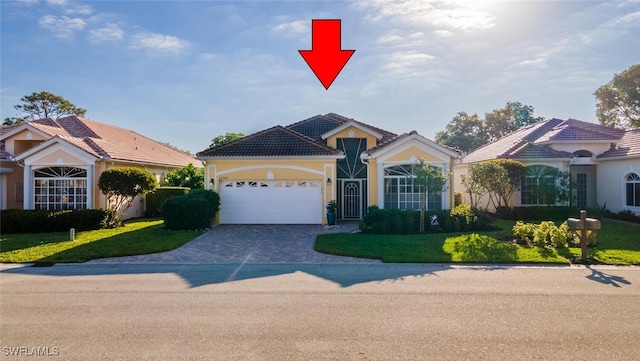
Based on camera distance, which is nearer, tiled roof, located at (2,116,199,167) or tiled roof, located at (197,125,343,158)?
tiled roof, located at (197,125,343,158)

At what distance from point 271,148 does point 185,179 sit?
28.0 feet

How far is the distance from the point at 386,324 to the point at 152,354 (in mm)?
3215

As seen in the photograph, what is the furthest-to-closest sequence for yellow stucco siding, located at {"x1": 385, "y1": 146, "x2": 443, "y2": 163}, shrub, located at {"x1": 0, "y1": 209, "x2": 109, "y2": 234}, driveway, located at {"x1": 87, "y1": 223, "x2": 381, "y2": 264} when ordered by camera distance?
1. yellow stucco siding, located at {"x1": 385, "y1": 146, "x2": 443, "y2": 163}
2. shrub, located at {"x1": 0, "y1": 209, "x2": 109, "y2": 234}
3. driveway, located at {"x1": 87, "y1": 223, "x2": 381, "y2": 264}

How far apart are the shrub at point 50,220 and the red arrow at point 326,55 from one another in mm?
12589

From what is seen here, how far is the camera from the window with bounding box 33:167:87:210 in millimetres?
17453

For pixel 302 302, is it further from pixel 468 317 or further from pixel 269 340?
pixel 468 317

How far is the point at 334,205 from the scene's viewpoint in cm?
1694

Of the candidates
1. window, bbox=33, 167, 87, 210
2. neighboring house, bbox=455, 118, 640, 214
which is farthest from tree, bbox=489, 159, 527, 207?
window, bbox=33, 167, 87, 210

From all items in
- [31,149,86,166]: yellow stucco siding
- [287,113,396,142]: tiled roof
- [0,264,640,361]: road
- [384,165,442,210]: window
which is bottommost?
[0,264,640,361]: road

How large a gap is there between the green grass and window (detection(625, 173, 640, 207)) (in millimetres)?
20264

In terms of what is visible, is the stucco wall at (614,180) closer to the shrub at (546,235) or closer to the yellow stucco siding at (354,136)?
the shrub at (546,235)

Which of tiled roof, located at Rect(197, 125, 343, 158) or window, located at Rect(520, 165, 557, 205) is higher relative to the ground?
tiled roof, located at Rect(197, 125, 343, 158)

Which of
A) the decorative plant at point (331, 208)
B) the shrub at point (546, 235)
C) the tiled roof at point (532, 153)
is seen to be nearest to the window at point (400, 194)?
the decorative plant at point (331, 208)

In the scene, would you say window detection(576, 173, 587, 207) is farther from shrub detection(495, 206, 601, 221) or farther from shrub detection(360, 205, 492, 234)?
shrub detection(360, 205, 492, 234)
